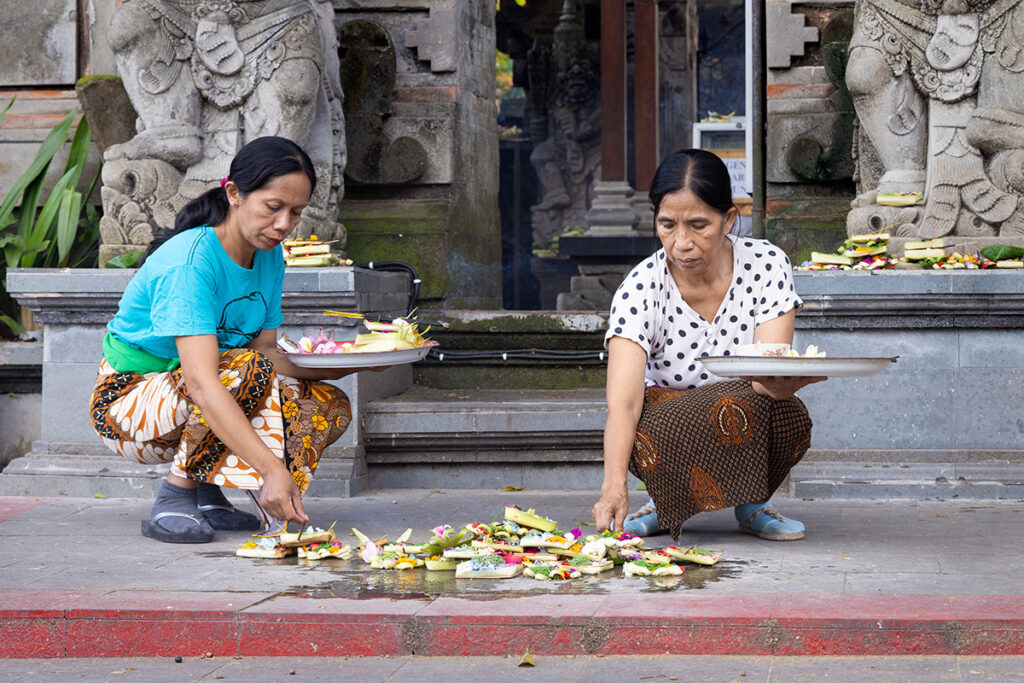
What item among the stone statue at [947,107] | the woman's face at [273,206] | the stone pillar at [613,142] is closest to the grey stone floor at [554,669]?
the woman's face at [273,206]

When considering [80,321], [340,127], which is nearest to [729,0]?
[340,127]

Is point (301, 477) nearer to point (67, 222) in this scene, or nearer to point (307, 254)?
point (307, 254)

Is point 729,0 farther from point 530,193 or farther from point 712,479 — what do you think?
point 712,479

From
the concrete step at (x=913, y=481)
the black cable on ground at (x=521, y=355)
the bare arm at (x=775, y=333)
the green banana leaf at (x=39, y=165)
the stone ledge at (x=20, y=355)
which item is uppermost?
the green banana leaf at (x=39, y=165)

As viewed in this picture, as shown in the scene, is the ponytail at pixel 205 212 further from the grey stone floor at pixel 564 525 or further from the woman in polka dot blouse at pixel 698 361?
the woman in polka dot blouse at pixel 698 361

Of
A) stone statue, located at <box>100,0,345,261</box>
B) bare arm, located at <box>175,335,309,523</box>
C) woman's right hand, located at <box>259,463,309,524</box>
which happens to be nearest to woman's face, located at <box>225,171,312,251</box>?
bare arm, located at <box>175,335,309,523</box>

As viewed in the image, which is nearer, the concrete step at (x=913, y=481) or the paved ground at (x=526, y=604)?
the paved ground at (x=526, y=604)

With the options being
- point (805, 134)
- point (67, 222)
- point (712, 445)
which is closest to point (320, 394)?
point (712, 445)

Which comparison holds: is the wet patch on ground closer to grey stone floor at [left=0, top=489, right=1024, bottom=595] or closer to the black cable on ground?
grey stone floor at [left=0, top=489, right=1024, bottom=595]

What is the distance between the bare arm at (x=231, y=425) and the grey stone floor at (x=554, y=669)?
62 centimetres

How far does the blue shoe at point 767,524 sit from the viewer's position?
4223 mm

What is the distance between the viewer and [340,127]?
6.95 meters

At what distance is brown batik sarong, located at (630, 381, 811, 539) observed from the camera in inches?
→ 155

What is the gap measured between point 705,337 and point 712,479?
1.47 feet
